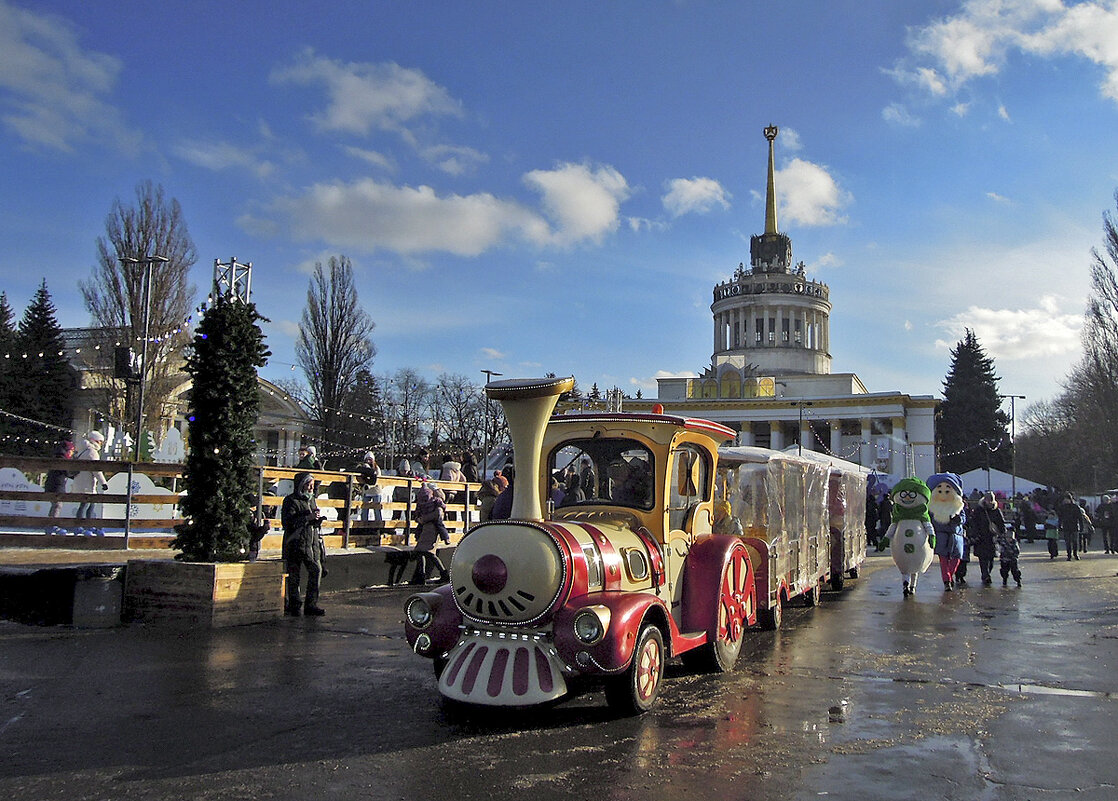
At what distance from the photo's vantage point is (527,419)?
24.7 feet

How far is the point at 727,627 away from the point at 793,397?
72.3 metres

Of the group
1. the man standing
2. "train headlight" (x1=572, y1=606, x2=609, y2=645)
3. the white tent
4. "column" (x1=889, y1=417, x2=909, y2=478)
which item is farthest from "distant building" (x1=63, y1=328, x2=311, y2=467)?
"column" (x1=889, y1=417, x2=909, y2=478)

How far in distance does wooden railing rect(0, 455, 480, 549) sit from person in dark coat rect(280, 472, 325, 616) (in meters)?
1.84

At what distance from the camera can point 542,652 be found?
6.55 metres

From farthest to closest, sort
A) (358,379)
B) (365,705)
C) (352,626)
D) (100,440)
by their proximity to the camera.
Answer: (358,379)
(100,440)
(352,626)
(365,705)

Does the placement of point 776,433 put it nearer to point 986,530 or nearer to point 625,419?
point 986,530

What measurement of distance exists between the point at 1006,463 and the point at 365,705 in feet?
285

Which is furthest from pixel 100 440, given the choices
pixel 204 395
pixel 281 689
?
pixel 281 689

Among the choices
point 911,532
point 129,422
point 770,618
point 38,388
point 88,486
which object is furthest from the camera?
point 38,388

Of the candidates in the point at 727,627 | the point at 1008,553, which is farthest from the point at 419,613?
the point at 1008,553

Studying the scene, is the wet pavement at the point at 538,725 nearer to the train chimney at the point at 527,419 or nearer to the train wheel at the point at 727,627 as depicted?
the train wheel at the point at 727,627

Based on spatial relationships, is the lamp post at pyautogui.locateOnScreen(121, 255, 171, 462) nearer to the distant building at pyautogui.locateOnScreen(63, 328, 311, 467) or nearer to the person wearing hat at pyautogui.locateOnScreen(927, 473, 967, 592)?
the distant building at pyautogui.locateOnScreen(63, 328, 311, 467)

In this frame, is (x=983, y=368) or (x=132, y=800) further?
(x=983, y=368)

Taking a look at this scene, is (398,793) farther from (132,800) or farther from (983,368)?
(983,368)
